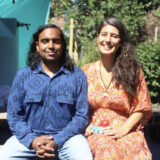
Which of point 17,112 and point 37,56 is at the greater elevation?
point 37,56

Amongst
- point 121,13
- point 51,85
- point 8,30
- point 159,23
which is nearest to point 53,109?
point 51,85

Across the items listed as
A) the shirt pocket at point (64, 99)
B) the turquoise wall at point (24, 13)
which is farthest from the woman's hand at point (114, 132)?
the turquoise wall at point (24, 13)

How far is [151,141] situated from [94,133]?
1.72 m

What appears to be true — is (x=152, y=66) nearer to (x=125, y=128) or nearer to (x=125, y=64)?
(x=125, y=64)

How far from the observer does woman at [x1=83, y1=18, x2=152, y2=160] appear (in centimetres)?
226

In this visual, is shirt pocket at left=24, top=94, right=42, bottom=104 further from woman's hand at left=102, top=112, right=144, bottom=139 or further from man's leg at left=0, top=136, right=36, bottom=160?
woman's hand at left=102, top=112, right=144, bottom=139

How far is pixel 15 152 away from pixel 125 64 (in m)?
1.13

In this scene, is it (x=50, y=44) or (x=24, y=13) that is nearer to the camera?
(x=50, y=44)

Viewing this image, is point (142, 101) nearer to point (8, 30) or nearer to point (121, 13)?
point (8, 30)

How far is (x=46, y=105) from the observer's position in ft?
6.86

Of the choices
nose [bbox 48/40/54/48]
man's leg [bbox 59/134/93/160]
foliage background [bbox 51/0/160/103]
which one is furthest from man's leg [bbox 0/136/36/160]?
foliage background [bbox 51/0/160/103]

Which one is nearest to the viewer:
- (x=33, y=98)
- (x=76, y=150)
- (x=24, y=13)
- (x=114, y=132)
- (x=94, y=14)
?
(x=76, y=150)

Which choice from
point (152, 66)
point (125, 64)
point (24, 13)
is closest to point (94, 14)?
point (152, 66)

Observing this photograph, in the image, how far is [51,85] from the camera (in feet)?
6.93
